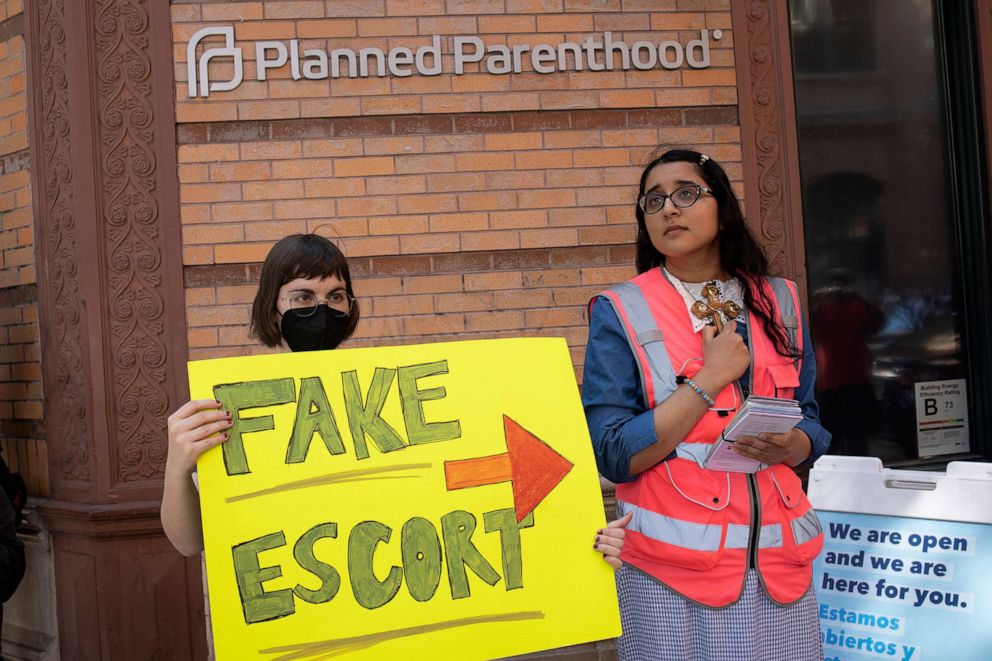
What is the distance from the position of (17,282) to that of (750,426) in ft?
12.4

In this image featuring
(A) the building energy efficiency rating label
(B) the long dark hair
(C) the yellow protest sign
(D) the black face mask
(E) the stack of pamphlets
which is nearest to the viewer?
(C) the yellow protest sign

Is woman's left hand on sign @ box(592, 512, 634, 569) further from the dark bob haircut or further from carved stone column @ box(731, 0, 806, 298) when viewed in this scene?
carved stone column @ box(731, 0, 806, 298)

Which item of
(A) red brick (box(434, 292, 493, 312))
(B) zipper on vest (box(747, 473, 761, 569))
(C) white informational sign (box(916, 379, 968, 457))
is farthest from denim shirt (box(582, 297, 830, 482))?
(C) white informational sign (box(916, 379, 968, 457))

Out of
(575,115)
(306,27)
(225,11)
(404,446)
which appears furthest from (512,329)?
(404,446)

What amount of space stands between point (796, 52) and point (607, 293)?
3079 millimetres

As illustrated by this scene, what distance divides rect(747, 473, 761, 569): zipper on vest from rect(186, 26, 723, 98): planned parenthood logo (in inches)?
106

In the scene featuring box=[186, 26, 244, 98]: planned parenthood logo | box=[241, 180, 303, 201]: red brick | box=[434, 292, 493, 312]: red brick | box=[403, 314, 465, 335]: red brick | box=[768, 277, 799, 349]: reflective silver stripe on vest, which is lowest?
box=[768, 277, 799, 349]: reflective silver stripe on vest

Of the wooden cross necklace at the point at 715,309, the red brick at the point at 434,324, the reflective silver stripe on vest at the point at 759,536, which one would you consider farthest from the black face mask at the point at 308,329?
the red brick at the point at 434,324

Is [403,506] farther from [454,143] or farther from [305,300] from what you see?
[454,143]

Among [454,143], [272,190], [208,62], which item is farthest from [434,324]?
[208,62]

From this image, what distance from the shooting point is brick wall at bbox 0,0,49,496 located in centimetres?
439

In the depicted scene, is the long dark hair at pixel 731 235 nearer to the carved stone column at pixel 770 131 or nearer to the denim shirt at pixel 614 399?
the denim shirt at pixel 614 399

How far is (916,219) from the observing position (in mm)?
4941

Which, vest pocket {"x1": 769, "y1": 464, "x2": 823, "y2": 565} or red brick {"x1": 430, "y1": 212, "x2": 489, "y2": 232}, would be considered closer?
vest pocket {"x1": 769, "y1": 464, "x2": 823, "y2": 565}
